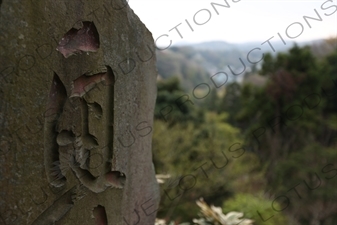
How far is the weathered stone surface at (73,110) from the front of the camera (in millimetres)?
1095

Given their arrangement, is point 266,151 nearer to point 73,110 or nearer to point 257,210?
point 257,210

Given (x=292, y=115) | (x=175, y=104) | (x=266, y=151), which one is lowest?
(x=266, y=151)

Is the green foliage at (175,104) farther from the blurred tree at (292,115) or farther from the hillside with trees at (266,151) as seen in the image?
the blurred tree at (292,115)

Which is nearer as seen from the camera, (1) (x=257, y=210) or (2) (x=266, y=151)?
(1) (x=257, y=210)

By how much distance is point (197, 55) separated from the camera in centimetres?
3691

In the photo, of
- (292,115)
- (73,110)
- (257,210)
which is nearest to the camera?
(73,110)

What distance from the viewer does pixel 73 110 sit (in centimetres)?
128

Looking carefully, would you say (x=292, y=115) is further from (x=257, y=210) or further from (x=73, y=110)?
(x=73, y=110)

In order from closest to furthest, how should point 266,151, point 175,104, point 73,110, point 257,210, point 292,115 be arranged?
point 73,110
point 257,210
point 175,104
point 292,115
point 266,151

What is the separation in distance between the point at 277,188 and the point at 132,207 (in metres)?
6.11

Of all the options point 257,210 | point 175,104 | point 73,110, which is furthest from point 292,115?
point 73,110

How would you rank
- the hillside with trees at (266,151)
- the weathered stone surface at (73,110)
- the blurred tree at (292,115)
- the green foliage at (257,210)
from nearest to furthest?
the weathered stone surface at (73,110)
the green foliage at (257,210)
the hillside with trees at (266,151)
the blurred tree at (292,115)

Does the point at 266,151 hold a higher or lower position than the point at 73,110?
lower

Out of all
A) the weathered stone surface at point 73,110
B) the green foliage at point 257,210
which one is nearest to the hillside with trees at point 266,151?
the green foliage at point 257,210
